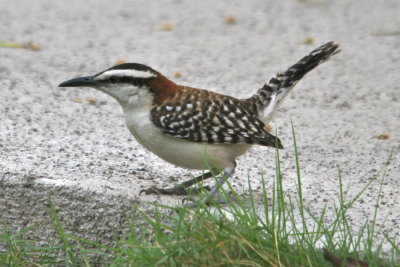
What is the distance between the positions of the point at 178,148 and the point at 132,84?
1.65ft

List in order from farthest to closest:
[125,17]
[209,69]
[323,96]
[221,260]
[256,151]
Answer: [125,17] < [209,69] < [323,96] < [256,151] < [221,260]

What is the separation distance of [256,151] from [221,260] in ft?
7.40

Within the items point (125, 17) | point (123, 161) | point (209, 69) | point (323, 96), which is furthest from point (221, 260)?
point (125, 17)

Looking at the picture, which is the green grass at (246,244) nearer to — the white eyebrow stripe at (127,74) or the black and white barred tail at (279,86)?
the white eyebrow stripe at (127,74)

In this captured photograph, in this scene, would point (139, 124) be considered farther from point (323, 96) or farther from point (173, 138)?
point (323, 96)

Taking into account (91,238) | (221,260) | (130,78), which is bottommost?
(91,238)

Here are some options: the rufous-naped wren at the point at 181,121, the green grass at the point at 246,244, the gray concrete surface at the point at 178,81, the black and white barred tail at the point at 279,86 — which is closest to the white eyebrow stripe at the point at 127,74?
the rufous-naped wren at the point at 181,121

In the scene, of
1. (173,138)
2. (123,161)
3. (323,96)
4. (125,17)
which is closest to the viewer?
(173,138)

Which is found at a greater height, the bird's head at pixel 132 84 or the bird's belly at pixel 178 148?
the bird's head at pixel 132 84

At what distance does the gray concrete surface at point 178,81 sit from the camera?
5406mm

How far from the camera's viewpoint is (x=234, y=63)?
8.43 meters

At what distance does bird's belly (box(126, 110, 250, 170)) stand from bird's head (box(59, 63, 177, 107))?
16cm

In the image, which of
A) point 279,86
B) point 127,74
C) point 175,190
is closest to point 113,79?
point 127,74

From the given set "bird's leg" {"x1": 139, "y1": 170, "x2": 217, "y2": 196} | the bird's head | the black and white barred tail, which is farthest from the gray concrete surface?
the bird's head
